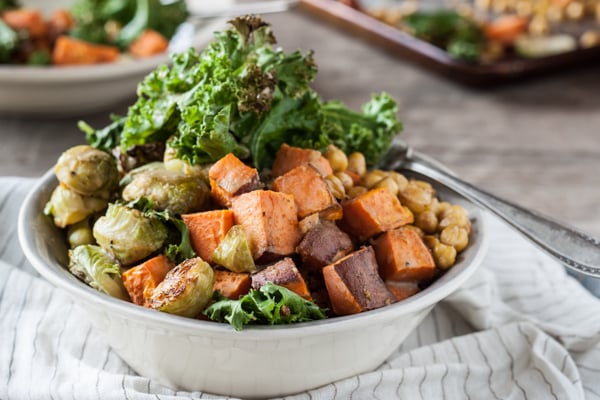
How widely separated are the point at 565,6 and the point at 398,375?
16.7 feet

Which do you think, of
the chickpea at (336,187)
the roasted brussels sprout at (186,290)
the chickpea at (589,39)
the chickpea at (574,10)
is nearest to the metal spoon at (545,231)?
the chickpea at (336,187)

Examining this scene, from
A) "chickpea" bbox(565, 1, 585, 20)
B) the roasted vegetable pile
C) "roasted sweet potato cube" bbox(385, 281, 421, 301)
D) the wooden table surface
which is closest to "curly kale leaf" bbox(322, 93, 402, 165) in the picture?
the roasted vegetable pile

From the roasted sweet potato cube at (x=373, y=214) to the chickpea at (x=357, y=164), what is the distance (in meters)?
0.26

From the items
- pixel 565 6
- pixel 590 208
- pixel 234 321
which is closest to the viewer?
pixel 234 321

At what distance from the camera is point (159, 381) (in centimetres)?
232

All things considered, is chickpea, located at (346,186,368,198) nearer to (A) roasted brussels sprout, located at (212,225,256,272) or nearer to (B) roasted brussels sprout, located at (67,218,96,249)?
(A) roasted brussels sprout, located at (212,225,256,272)

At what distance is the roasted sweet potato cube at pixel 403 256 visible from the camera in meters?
2.26

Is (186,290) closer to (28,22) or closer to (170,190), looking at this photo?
(170,190)

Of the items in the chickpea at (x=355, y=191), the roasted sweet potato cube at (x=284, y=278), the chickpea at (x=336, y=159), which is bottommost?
the roasted sweet potato cube at (x=284, y=278)

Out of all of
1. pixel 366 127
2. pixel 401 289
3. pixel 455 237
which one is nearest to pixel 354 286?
pixel 401 289

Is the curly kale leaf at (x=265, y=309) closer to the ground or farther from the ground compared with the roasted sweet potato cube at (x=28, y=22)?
farther from the ground

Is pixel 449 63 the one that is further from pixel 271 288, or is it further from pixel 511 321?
pixel 271 288

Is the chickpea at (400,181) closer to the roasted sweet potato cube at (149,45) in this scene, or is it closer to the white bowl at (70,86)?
the white bowl at (70,86)

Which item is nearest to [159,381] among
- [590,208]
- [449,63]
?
[590,208]
